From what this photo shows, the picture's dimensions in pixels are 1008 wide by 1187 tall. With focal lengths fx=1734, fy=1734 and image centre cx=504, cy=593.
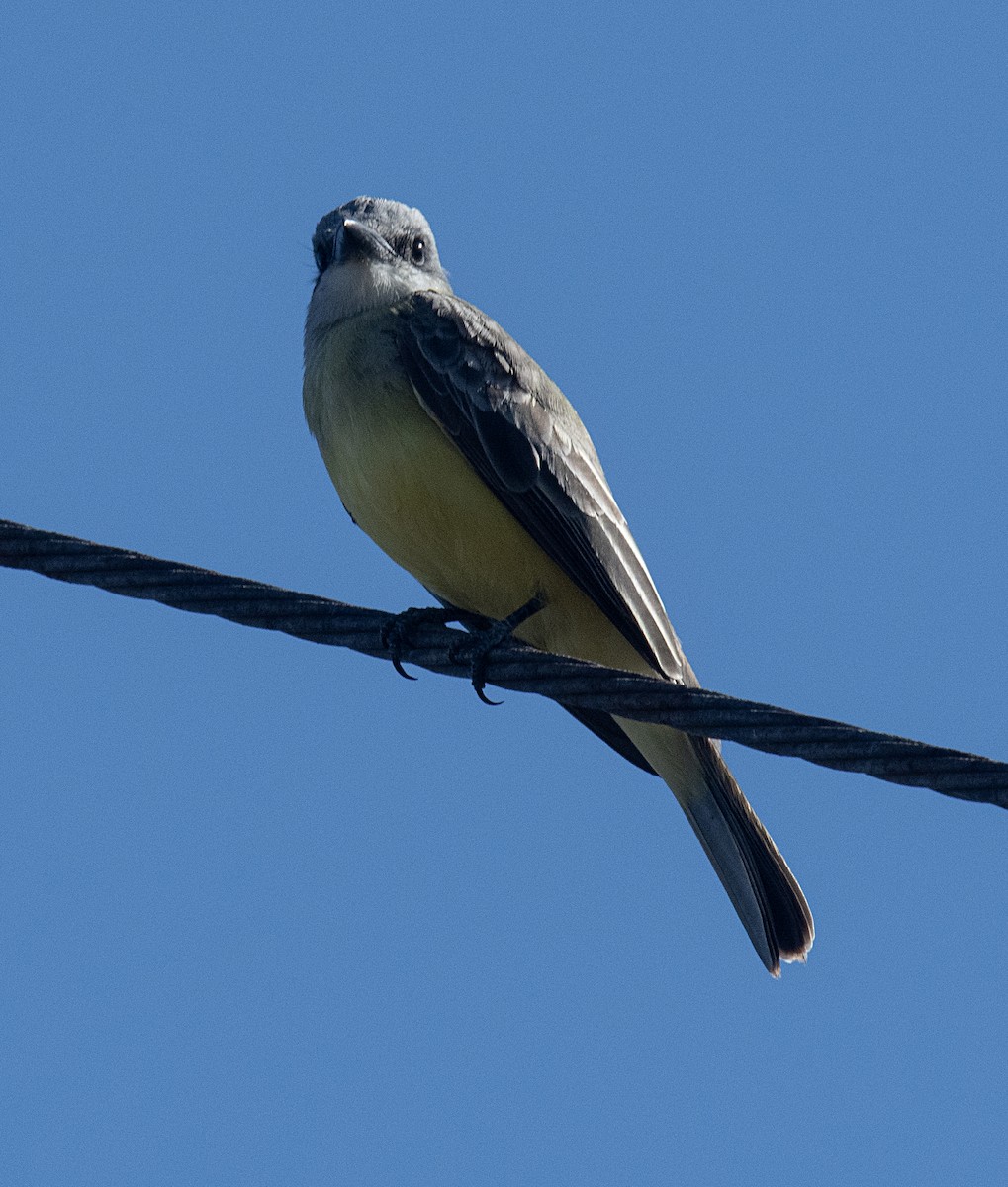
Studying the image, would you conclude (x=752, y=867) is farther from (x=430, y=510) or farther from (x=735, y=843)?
(x=430, y=510)

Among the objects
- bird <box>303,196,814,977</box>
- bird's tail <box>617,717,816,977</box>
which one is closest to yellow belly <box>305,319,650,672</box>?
bird <box>303,196,814,977</box>

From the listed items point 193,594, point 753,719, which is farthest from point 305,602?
point 753,719

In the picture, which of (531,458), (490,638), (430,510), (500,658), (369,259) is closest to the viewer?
(500,658)

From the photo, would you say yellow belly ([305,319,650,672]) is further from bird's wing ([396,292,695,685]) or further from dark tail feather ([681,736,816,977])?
dark tail feather ([681,736,816,977])

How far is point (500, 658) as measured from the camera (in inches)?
195

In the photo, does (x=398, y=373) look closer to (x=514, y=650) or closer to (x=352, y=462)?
(x=352, y=462)

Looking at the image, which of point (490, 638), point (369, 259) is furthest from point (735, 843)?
point (369, 259)

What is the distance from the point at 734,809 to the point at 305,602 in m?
2.48

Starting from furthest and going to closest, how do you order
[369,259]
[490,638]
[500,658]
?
[369,259], [490,638], [500,658]

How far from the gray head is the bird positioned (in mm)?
105

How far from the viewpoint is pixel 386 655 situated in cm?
487

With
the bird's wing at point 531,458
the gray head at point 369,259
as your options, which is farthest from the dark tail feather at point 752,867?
the gray head at point 369,259

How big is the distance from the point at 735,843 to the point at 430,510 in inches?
67.8

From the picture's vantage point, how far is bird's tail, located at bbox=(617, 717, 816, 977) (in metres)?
6.39
